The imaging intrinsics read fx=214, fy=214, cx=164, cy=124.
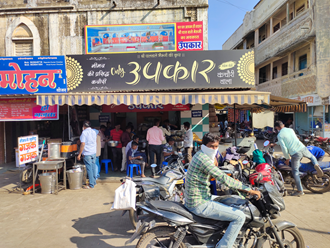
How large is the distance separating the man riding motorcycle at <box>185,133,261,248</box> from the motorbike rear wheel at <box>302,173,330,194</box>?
4124 mm

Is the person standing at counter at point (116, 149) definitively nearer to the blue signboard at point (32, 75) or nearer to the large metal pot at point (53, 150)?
the large metal pot at point (53, 150)

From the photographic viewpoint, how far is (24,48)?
407 inches

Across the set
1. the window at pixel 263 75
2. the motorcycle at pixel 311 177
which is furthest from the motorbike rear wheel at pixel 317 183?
the window at pixel 263 75

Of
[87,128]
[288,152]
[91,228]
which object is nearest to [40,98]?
[87,128]

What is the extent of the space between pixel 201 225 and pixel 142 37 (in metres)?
8.83

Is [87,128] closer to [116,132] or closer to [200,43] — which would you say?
[116,132]

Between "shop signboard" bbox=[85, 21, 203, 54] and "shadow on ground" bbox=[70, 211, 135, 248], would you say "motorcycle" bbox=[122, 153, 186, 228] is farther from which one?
"shop signboard" bbox=[85, 21, 203, 54]

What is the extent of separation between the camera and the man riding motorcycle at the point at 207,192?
2572mm

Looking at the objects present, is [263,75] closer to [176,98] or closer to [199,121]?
[199,121]

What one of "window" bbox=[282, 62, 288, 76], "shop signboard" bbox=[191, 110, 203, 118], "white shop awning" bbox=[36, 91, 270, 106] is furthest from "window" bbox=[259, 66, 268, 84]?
→ "white shop awning" bbox=[36, 91, 270, 106]

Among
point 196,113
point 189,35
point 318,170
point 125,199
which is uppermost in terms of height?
point 189,35

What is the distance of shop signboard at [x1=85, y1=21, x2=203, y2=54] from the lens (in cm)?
946

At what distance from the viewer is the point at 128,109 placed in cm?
841

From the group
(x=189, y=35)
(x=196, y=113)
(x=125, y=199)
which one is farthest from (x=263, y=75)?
(x=125, y=199)
